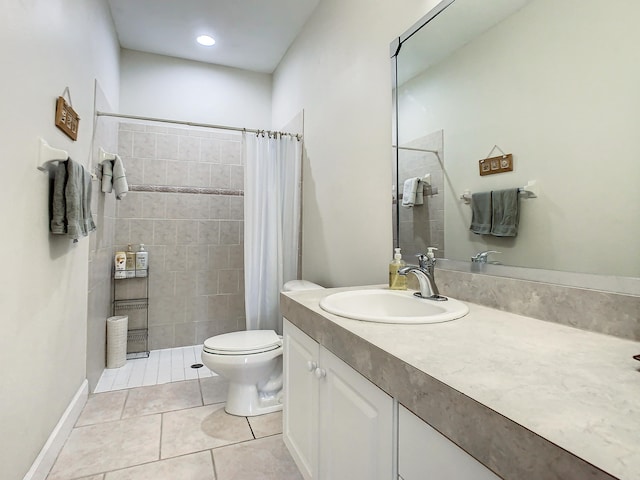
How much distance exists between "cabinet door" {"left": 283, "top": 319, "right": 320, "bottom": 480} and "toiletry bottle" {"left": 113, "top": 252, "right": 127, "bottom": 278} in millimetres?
2118

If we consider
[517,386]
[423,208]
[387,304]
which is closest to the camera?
[517,386]

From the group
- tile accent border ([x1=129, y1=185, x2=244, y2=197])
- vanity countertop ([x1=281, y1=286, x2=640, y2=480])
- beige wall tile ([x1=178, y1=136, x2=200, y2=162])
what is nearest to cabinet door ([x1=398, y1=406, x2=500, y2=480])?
vanity countertop ([x1=281, y1=286, x2=640, y2=480])

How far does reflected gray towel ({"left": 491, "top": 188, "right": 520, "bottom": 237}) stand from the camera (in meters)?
1.15

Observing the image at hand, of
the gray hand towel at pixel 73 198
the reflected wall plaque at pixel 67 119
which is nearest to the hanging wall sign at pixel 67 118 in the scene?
the reflected wall plaque at pixel 67 119

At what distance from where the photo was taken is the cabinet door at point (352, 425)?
2.63 feet

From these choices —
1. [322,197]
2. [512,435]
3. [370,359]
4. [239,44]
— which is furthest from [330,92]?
[512,435]

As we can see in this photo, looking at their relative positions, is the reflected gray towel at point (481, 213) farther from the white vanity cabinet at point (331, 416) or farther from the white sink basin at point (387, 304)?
the white vanity cabinet at point (331, 416)

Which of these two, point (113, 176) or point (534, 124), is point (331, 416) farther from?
point (113, 176)

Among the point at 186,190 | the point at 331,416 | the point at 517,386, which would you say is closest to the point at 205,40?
the point at 186,190

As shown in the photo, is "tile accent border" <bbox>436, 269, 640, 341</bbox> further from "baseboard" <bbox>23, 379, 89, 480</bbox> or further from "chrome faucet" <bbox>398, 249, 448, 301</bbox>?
"baseboard" <bbox>23, 379, 89, 480</bbox>

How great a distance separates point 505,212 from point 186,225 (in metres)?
2.84

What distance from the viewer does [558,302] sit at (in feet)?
3.26

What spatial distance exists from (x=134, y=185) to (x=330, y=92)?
1969 mm

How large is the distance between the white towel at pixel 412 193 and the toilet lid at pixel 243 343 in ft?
3.73
